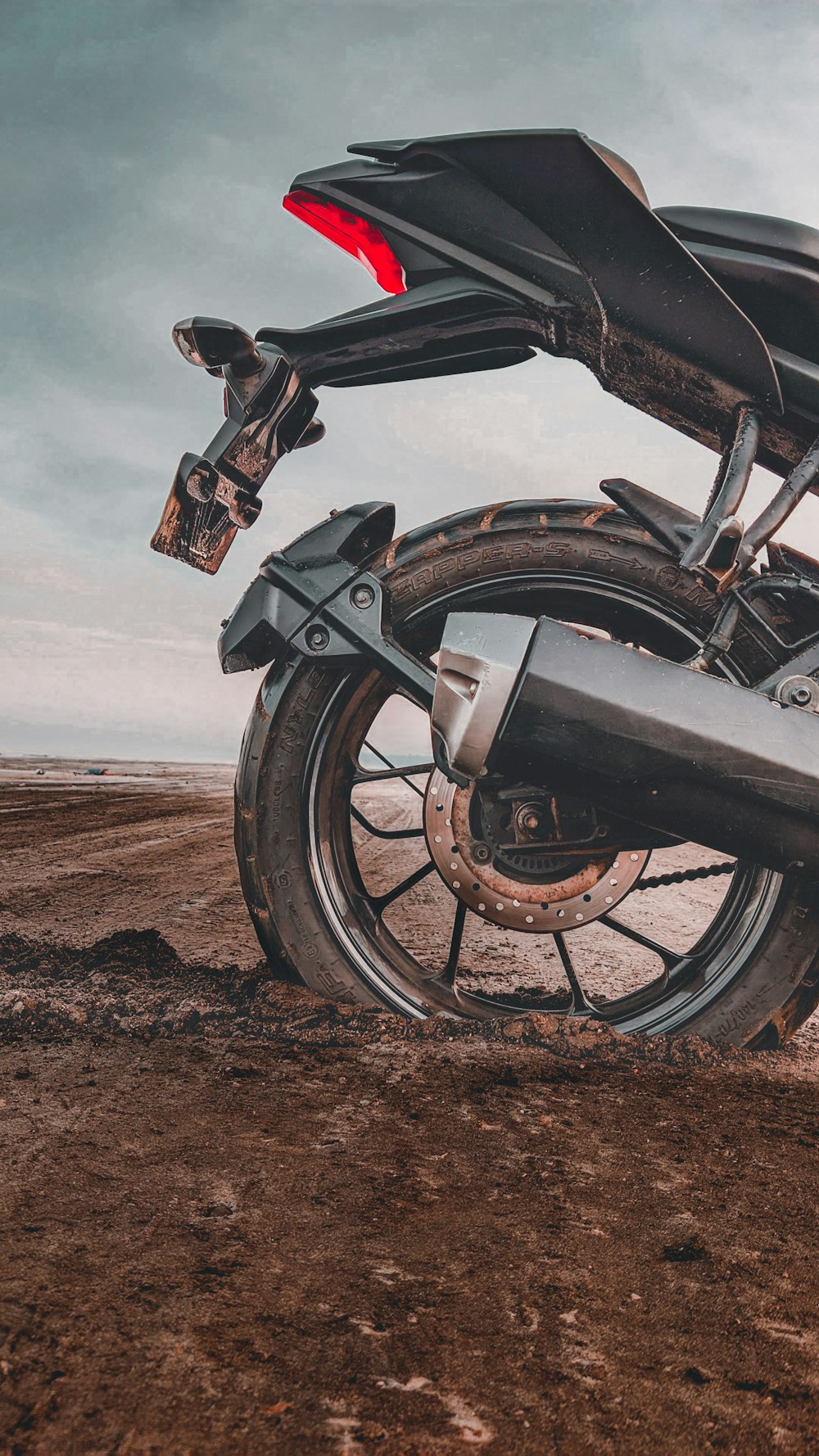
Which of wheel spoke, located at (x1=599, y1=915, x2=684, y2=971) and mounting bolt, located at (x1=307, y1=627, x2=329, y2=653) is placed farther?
wheel spoke, located at (x1=599, y1=915, x2=684, y2=971)

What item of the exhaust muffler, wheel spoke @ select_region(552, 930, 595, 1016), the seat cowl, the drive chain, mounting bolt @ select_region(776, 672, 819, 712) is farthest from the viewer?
the drive chain

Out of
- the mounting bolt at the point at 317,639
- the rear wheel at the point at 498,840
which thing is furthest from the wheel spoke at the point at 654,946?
the mounting bolt at the point at 317,639

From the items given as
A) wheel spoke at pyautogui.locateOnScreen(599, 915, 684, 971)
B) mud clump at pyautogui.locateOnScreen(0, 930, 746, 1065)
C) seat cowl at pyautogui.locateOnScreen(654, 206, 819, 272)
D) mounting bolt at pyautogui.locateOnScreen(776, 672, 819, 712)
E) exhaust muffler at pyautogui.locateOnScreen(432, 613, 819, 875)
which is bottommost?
mud clump at pyautogui.locateOnScreen(0, 930, 746, 1065)

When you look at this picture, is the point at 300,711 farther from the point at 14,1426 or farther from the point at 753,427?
the point at 14,1426

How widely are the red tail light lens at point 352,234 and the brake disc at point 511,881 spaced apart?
0.97 meters

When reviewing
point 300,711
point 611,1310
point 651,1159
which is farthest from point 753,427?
point 611,1310

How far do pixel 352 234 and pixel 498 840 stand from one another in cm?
117

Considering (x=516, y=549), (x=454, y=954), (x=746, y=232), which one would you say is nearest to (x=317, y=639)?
(x=516, y=549)

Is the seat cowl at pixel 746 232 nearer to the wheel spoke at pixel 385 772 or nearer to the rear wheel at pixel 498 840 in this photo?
the rear wheel at pixel 498 840

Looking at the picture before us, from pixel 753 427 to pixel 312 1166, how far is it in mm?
1381

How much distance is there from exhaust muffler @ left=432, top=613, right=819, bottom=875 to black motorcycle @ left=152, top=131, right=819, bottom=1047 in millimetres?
85

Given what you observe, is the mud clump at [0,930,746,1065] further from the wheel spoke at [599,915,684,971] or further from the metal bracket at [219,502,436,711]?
the metal bracket at [219,502,436,711]

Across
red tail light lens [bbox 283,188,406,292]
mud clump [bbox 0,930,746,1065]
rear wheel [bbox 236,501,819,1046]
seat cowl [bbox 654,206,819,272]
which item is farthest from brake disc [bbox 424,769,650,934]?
seat cowl [bbox 654,206,819,272]

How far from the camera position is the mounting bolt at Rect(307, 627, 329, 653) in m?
1.48
